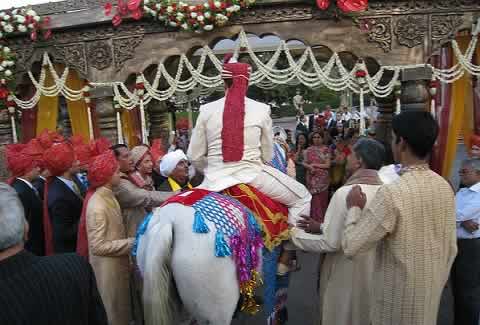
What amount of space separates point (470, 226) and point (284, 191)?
56.7 inches

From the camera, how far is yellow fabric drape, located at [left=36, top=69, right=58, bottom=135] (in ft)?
24.7

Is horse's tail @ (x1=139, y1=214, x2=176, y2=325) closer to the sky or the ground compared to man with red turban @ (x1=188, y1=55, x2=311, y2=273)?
closer to the ground

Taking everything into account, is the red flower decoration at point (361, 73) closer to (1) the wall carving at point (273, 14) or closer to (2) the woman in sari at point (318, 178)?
(1) the wall carving at point (273, 14)

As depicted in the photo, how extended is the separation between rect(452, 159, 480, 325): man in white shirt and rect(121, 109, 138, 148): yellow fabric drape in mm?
5227

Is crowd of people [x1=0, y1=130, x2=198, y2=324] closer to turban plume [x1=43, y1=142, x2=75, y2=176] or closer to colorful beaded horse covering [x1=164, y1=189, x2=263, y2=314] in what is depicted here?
turban plume [x1=43, y1=142, x2=75, y2=176]

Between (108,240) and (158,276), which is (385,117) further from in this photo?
(158,276)

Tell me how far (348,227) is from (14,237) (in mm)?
1599

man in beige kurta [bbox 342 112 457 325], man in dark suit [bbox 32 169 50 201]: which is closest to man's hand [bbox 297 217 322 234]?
man in beige kurta [bbox 342 112 457 325]

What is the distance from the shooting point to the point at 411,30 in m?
5.92

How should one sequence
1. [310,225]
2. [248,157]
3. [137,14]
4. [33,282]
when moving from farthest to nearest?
[137,14], [248,157], [310,225], [33,282]

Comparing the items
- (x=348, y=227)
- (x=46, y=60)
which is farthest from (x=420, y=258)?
(x=46, y=60)

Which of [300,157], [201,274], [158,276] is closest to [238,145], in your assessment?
[201,274]

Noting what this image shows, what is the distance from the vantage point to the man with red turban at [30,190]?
3.59 m

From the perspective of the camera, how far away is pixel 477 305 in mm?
3383
